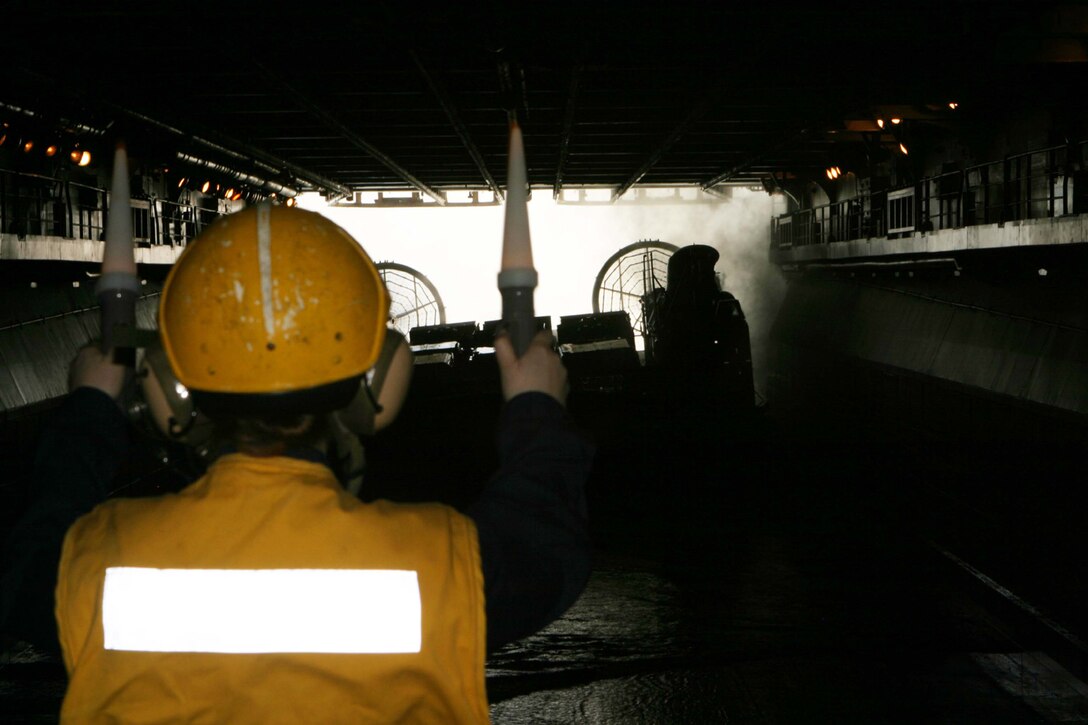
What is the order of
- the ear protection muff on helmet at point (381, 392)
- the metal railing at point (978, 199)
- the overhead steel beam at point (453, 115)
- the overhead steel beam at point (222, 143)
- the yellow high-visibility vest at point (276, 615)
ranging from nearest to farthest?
the yellow high-visibility vest at point (276, 615)
the ear protection muff on helmet at point (381, 392)
the overhead steel beam at point (222, 143)
the overhead steel beam at point (453, 115)
the metal railing at point (978, 199)

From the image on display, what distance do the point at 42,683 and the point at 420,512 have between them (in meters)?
6.66

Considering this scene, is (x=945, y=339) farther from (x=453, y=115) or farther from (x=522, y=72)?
(x=522, y=72)

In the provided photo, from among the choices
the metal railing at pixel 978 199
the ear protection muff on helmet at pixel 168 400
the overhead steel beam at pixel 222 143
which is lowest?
the ear protection muff on helmet at pixel 168 400

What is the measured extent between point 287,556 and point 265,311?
433mm

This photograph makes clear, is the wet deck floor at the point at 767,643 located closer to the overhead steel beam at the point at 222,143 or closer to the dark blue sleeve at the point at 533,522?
the dark blue sleeve at the point at 533,522

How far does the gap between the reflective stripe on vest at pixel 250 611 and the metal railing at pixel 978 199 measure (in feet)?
47.1

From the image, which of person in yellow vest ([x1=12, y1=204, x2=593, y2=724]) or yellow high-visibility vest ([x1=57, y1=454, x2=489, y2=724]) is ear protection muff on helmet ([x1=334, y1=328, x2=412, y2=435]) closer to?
person in yellow vest ([x1=12, y1=204, x2=593, y2=724])

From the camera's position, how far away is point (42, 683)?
7531mm

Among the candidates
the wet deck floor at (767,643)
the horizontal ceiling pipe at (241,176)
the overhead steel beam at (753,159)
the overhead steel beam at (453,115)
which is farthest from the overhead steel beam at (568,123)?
the horizontal ceiling pipe at (241,176)

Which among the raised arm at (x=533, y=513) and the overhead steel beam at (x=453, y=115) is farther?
the overhead steel beam at (x=453, y=115)

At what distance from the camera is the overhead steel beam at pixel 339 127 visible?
50.1 feet

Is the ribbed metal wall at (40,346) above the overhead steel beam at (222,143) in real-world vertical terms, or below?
below

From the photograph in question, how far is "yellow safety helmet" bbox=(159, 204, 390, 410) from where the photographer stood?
200cm

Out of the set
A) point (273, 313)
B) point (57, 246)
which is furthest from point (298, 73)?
point (273, 313)
